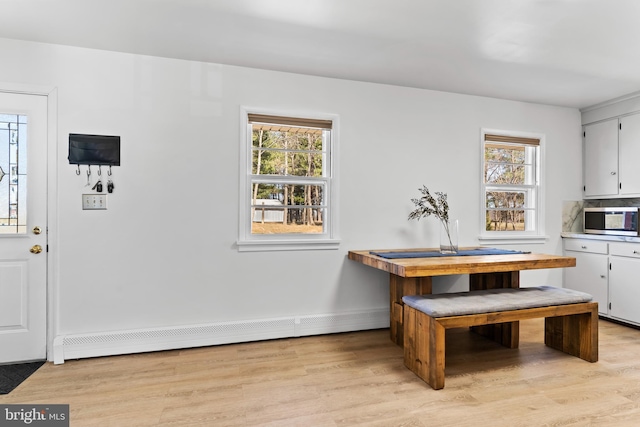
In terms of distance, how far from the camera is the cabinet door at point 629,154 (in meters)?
3.50

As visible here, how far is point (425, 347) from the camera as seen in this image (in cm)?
223

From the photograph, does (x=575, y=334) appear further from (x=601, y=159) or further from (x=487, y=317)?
(x=601, y=159)

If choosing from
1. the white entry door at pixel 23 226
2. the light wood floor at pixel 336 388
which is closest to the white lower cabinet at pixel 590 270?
the light wood floor at pixel 336 388

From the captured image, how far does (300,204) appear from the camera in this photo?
3180 millimetres

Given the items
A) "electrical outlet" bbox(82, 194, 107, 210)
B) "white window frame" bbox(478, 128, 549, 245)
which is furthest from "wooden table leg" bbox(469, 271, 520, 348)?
"electrical outlet" bbox(82, 194, 107, 210)

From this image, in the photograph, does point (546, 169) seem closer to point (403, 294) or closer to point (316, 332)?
point (403, 294)

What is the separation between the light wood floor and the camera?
1.85 metres

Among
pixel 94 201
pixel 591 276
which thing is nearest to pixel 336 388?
pixel 94 201

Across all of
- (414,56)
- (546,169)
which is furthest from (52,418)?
(546,169)

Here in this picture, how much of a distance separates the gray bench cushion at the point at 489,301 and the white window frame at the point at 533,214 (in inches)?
39.3

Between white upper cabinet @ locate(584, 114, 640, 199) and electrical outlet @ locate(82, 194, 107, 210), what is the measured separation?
4.96 metres

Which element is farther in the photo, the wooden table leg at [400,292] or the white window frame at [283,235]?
the white window frame at [283,235]

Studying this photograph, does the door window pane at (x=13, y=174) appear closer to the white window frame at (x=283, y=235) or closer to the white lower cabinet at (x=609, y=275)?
the white window frame at (x=283, y=235)

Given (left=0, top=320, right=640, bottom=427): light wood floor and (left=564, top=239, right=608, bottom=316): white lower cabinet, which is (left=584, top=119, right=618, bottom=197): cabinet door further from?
(left=0, top=320, right=640, bottom=427): light wood floor
